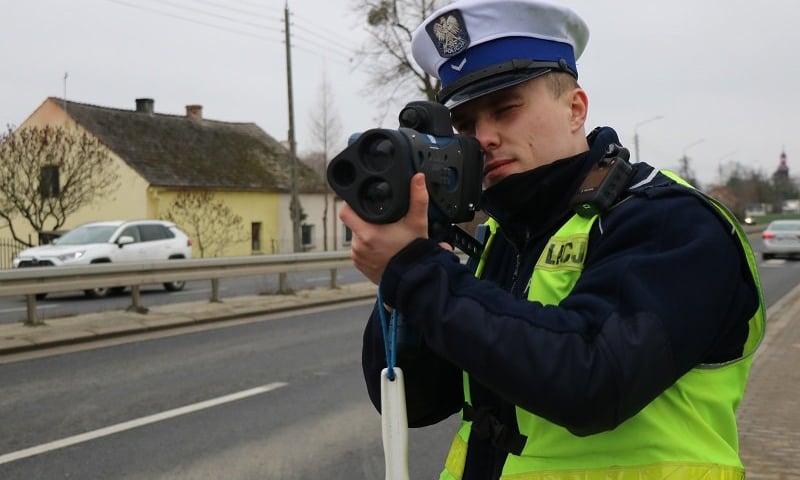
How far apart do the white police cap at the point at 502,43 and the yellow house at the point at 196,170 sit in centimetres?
3073

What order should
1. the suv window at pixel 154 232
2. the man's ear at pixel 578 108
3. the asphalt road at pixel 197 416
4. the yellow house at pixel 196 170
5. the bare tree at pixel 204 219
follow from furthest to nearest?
the yellow house at pixel 196 170, the bare tree at pixel 204 219, the suv window at pixel 154 232, the asphalt road at pixel 197 416, the man's ear at pixel 578 108

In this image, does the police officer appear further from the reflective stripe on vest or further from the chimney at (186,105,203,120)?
the chimney at (186,105,203,120)

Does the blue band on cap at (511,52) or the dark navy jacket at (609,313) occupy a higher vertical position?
the blue band on cap at (511,52)

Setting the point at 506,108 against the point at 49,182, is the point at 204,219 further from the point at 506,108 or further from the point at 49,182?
the point at 506,108

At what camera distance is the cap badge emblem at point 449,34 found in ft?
5.01

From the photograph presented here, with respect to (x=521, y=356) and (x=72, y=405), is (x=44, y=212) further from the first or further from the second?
(x=521, y=356)

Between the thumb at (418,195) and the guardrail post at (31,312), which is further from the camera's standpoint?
the guardrail post at (31,312)

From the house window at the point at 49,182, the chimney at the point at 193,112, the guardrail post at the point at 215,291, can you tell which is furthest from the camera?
the chimney at the point at 193,112

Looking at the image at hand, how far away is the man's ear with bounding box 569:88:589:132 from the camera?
1508mm

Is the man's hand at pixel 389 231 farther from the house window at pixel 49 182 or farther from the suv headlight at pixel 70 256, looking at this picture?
the house window at pixel 49 182

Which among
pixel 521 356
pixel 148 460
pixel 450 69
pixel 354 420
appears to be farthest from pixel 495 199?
pixel 354 420

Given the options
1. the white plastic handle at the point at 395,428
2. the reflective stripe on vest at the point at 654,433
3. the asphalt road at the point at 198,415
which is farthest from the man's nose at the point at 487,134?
the asphalt road at the point at 198,415

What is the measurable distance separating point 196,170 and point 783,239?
77.6ft

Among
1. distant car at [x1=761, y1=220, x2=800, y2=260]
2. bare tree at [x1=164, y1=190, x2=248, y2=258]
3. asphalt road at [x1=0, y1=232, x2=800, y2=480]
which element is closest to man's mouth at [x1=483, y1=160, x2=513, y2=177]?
asphalt road at [x1=0, y1=232, x2=800, y2=480]
